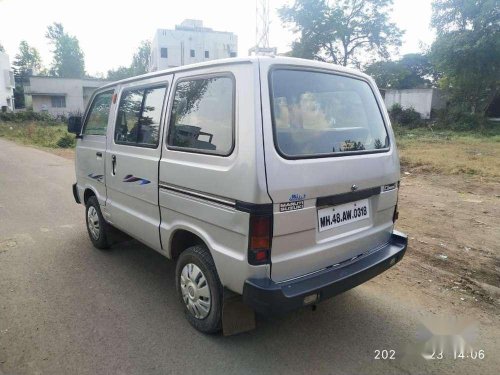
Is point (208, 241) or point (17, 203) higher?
point (208, 241)

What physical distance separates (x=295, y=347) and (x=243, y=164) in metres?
1.45

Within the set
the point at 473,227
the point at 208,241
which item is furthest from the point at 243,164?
the point at 473,227

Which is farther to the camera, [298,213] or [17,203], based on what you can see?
[17,203]

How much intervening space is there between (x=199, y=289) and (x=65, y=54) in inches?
3060

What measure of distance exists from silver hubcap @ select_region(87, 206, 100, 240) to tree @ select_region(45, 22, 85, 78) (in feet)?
239

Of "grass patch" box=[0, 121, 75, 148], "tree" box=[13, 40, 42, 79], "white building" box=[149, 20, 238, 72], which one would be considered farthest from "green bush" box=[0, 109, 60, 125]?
"tree" box=[13, 40, 42, 79]

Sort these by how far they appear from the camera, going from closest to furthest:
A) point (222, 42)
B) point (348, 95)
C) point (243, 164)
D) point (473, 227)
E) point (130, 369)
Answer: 1. point (243, 164)
2. point (130, 369)
3. point (348, 95)
4. point (473, 227)
5. point (222, 42)

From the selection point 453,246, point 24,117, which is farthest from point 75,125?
point 24,117

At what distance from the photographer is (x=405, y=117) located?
26719mm

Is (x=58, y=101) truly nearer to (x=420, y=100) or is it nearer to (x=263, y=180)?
(x=420, y=100)

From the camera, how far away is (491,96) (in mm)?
25625

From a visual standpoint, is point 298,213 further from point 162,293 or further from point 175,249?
point 162,293

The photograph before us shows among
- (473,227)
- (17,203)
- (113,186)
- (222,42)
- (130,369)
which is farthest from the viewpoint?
(222,42)

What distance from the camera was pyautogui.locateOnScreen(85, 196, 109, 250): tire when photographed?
440 centimetres
